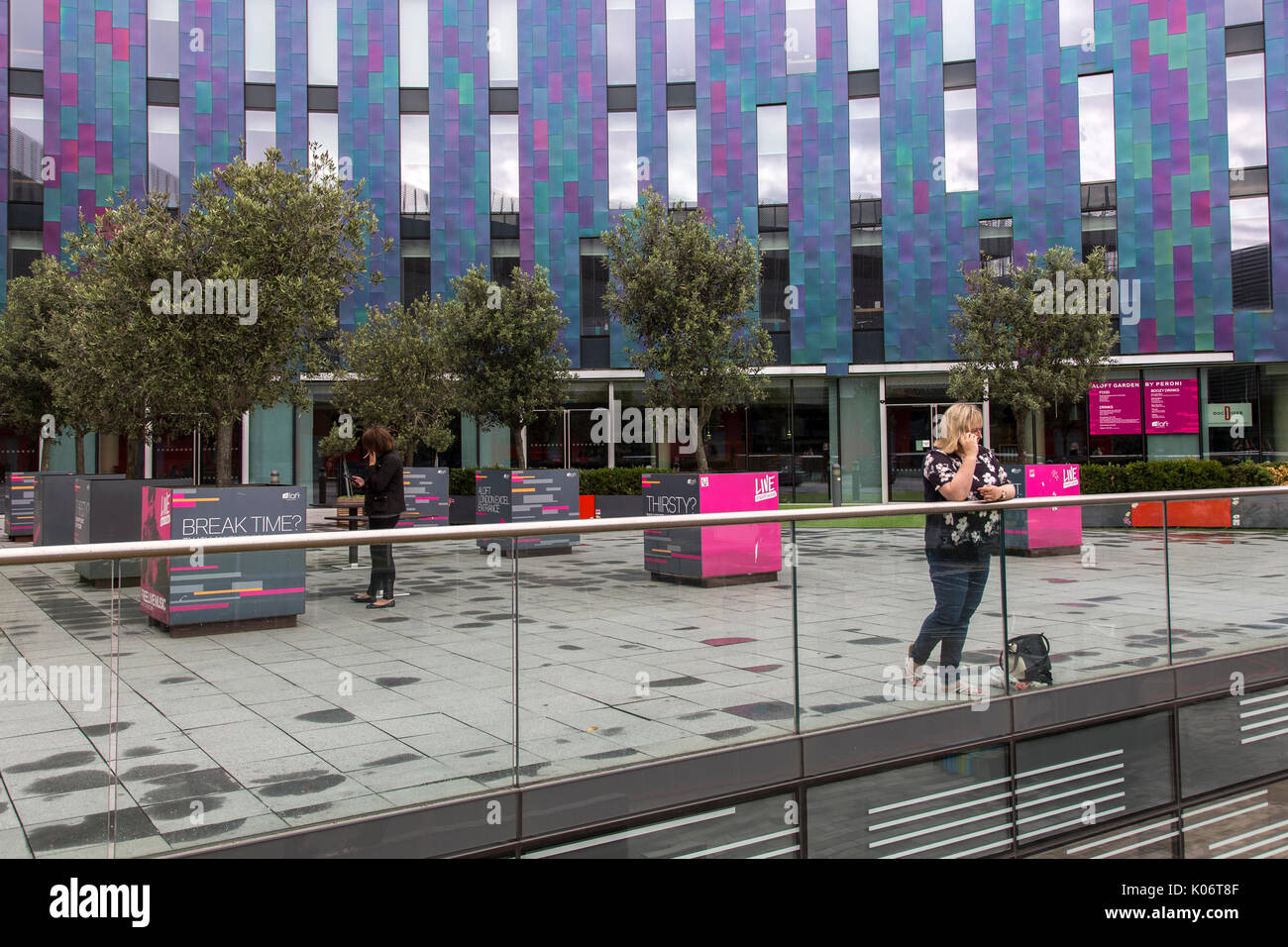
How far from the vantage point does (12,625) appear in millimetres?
3752

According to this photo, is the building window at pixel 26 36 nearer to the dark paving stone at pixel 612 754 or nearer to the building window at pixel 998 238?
the building window at pixel 998 238

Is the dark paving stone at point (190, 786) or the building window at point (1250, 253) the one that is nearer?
the dark paving stone at point (190, 786)

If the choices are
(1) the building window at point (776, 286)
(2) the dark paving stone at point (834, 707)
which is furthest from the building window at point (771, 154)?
(2) the dark paving stone at point (834, 707)

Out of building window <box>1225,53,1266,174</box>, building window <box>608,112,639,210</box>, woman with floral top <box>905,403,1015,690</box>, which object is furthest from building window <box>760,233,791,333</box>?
woman with floral top <box>905,403,1015,690</box>

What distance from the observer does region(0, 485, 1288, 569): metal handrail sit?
378 centimetres

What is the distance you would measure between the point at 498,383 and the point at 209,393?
8.23 metres

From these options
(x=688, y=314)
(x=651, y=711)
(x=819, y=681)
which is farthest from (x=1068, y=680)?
(x=688, y=314)

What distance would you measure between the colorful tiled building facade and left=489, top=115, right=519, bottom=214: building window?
0.10 m

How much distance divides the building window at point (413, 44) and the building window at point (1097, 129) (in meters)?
21.2

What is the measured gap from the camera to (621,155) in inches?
1260

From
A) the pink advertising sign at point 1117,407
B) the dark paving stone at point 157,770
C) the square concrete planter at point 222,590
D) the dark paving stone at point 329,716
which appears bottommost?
the dark paving stone at point 157,770

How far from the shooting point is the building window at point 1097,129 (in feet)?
98.4

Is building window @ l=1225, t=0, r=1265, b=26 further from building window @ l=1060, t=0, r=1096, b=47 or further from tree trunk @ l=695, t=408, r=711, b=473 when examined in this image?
tree trunk @ l=695, t=408, r=711, b=473

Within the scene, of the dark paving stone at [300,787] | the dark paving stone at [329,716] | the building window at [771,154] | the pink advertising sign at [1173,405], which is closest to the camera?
the dark paving stone at [300,787]
